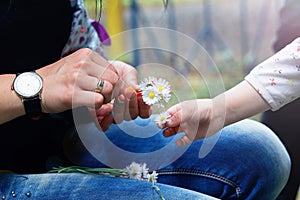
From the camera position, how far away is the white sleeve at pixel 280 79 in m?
0.86

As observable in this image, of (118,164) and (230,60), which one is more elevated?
(118,164)

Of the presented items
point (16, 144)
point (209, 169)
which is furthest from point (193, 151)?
point (16, 144)

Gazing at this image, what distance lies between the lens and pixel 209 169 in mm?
925

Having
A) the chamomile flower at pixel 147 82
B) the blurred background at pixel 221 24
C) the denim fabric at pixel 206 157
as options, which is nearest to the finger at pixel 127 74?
the chamomile flower at pixel 147 82

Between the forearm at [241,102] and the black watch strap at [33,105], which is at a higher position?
the black watch strap at [33,105]

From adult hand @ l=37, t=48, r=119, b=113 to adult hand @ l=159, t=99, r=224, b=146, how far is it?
0.12 m

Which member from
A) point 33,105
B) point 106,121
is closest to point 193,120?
point 106,121

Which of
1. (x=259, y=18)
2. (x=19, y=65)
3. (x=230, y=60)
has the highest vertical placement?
(x=19, y=65)

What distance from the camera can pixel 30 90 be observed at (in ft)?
2.34

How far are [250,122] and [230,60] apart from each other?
1596 mm

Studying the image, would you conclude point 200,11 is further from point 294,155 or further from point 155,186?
point 155,186

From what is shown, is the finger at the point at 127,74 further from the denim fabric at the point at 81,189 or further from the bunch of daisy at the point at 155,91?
the denim fabric at the point at 81,189

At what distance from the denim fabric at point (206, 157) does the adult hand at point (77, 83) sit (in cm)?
24

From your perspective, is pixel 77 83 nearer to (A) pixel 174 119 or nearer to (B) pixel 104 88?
(B) pixel 104 88
